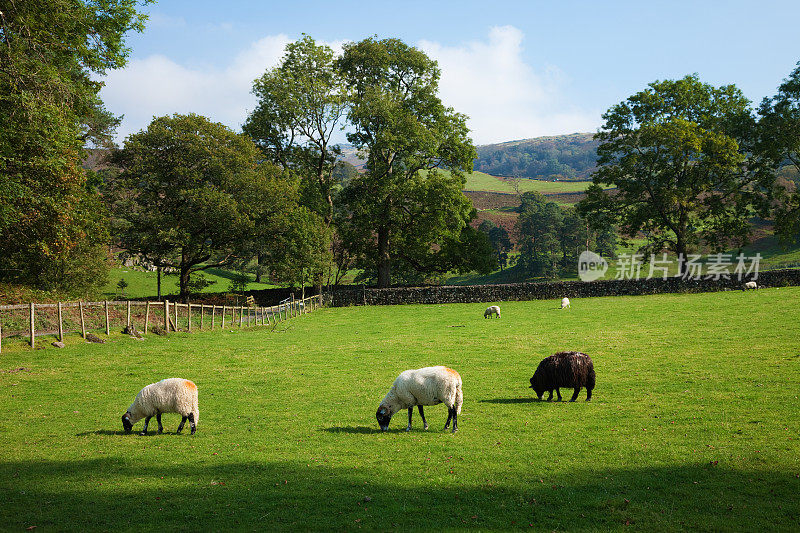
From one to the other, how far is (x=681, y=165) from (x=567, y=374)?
46.0m

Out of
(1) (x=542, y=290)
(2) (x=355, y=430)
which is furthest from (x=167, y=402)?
(1) (x=542, y=290)

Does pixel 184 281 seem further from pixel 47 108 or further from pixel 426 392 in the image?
pixel 426 392

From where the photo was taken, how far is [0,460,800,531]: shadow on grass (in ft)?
24.9

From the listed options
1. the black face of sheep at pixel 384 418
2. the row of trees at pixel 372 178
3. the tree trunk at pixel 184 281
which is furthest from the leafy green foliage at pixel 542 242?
the black face of sheep at pixel 384 418

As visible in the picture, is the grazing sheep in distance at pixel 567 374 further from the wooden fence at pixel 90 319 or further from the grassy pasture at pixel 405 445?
the wooden fence at pixel 90 319

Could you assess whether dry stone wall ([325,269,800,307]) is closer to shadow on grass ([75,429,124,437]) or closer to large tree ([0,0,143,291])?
large tree ([0,0,143,291])

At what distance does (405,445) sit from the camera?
11.2 m

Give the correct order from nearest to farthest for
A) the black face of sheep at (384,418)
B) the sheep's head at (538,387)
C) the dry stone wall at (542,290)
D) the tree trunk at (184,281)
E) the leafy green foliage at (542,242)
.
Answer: the black face of sheep at (384,418)
the sheep's head at (538,387)
the dry stone wall at (542,290)
the tree trunk at (184,281)
the leafy green foliage at (542,242)

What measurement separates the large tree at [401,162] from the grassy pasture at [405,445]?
105ft

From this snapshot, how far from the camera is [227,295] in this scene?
179 feet

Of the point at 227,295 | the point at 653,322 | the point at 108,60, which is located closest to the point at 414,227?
the point at 227,295

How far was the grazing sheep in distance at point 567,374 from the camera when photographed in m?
14.6

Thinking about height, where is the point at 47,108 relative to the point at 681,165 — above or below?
below

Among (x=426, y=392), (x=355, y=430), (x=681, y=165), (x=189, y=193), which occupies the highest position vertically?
(x=681, y=165)
